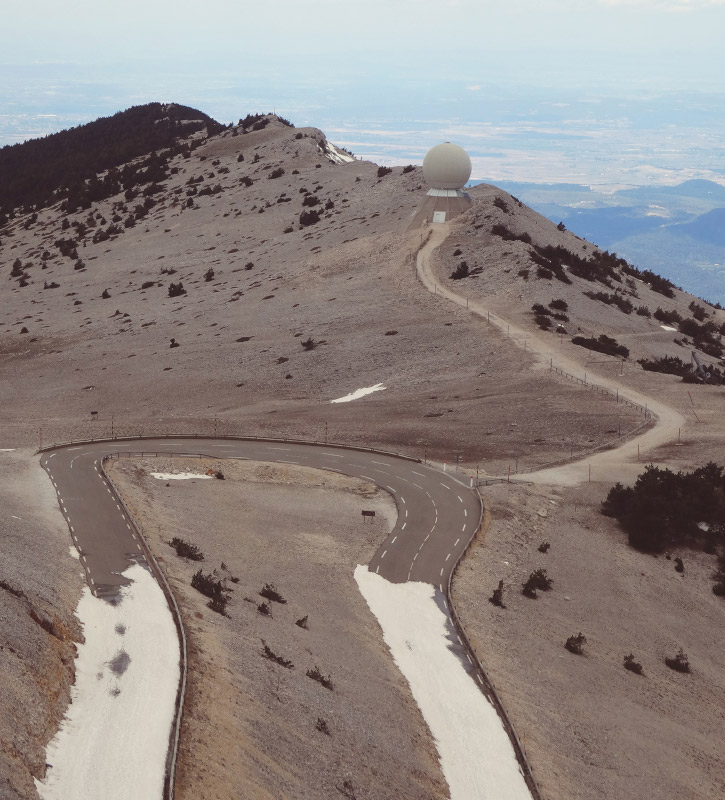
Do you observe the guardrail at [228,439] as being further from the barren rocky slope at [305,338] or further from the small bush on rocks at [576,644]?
the small bush on rocks at [576,644]

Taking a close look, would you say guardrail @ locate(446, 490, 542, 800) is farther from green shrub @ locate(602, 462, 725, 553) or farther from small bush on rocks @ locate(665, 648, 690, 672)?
green shrub @ locate(602, 462, 725, 553)

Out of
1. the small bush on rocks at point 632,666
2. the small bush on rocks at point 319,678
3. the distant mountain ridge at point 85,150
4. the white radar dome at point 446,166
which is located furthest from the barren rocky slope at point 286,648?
the distant mountain ridge at point 85,150

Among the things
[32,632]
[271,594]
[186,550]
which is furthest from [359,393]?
[32,632]

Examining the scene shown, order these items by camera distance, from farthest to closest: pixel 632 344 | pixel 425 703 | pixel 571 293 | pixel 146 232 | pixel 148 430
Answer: pixel 146 232 → pixel 571 293 → pixel 632 344 → pixel 148 430 → pixel 425 703

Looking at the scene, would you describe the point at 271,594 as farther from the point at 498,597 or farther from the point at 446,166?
the point at 446,166

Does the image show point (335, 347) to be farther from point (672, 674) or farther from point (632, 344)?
point (672, 674)

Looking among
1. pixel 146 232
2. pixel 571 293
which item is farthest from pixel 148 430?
pixel 146 232

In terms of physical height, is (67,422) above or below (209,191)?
below
